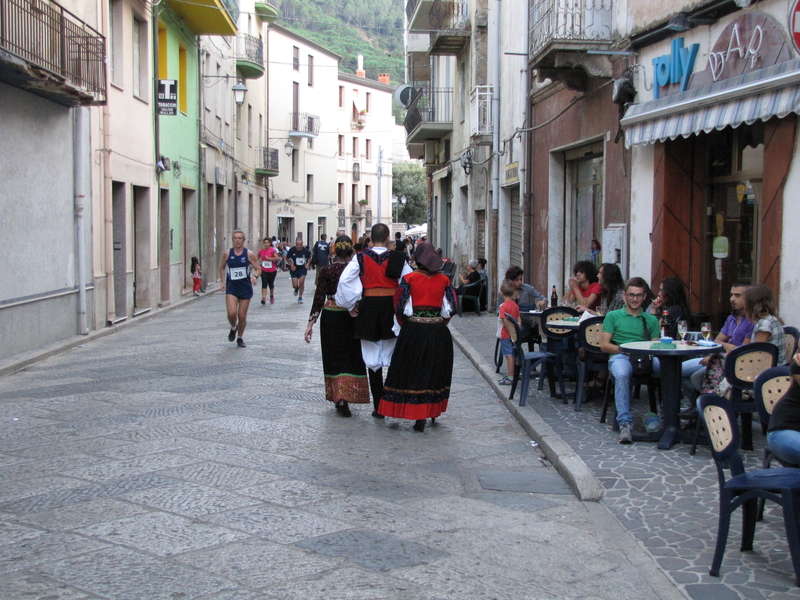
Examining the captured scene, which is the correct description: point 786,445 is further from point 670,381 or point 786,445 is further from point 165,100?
point 165,100

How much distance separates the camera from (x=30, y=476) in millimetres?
6012

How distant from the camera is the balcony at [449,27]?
2212 centimetres

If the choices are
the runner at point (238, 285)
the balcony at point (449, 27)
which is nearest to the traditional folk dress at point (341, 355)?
the runner at point (238, 285)

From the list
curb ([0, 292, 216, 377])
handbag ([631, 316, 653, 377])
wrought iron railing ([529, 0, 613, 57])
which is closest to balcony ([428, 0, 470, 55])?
wrought iron railing ([529, 0, 613, 57])

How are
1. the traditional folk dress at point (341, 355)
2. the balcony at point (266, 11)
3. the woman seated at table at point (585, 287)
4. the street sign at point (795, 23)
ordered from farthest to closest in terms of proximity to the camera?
the balcony at point (266, 11)
the woman seated at table at point (585, 287)
the traditional folk dress at point (341, 355)
the street sign at point (795, 23)

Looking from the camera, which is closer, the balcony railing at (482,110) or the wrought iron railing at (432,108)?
the balcony railing at (482,110)

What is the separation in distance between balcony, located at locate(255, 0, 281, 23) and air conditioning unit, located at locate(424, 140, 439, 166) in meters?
11.4

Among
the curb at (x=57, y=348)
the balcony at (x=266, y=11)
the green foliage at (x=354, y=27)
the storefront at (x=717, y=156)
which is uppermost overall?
the green foliage at (x=354, y=27)

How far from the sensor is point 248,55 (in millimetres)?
34062

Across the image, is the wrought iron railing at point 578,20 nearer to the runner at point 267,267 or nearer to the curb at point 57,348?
the curb at point 57,348

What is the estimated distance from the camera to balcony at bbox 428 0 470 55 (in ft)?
72.6

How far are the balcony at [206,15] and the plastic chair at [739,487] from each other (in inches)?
770

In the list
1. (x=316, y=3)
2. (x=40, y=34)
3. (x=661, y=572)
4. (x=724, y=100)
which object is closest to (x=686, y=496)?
(x=661, y=572)

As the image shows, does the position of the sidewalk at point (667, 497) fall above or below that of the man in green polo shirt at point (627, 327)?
below
